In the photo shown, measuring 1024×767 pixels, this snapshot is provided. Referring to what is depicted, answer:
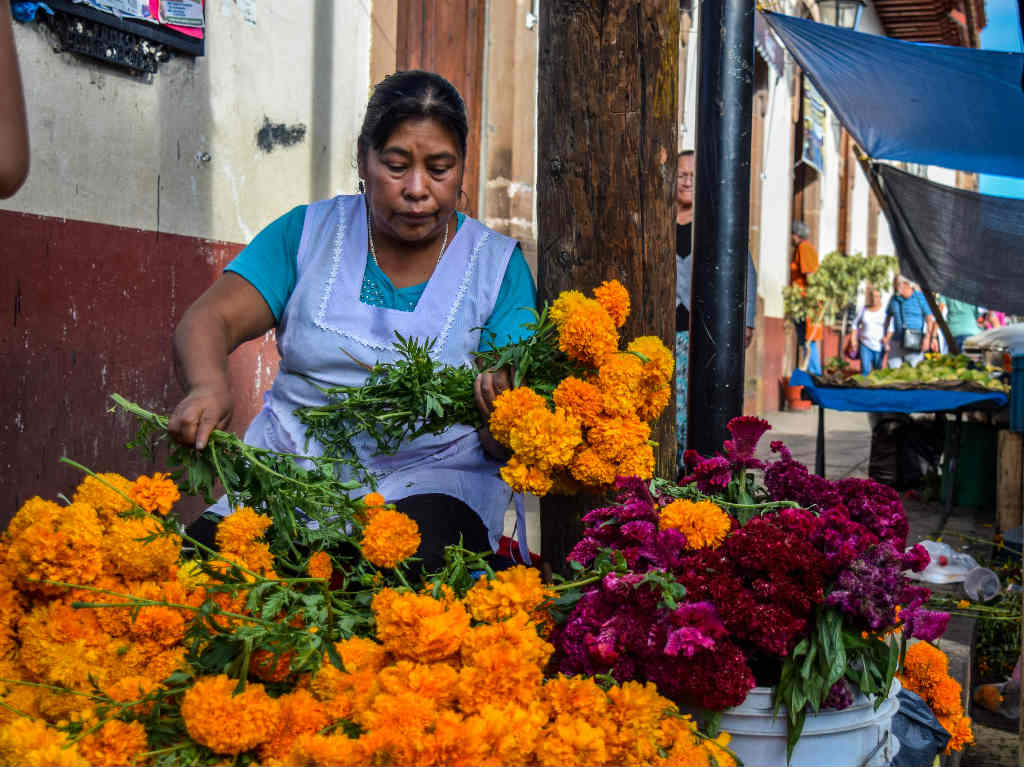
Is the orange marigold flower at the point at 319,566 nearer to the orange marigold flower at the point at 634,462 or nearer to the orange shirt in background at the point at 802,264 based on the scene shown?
the orange marigold flower at the point at 634,462

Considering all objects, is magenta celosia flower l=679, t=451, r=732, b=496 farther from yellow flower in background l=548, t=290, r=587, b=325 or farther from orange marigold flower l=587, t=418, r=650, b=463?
yellow flower in background l=548, t=290, r=587, b=325

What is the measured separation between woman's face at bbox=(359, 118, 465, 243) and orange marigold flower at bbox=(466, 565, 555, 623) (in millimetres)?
1011

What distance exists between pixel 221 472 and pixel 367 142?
0.93m

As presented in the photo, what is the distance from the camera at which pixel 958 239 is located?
7.30 m

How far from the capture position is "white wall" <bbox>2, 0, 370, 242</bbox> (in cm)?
381

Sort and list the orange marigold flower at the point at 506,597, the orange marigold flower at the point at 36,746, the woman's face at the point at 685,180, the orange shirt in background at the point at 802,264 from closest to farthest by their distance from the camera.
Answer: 1. the orange marigold flower at the point at 36,746
2. the orange marigold flower at the point at 506,597
3. the woman's face at the point at 685,180
4. the orange shirt in background at the point at 802,264

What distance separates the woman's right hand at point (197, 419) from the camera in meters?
2.04

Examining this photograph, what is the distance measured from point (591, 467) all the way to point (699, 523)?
9.2 inches

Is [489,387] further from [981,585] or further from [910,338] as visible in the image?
[910,338]

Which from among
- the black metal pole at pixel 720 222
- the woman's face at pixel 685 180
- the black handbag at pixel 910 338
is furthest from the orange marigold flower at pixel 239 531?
the black handbag at pixel 910 338

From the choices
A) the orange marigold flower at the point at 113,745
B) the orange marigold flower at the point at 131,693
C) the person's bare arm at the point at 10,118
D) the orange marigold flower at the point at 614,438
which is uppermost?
the person's bare arm at the point at 10,118

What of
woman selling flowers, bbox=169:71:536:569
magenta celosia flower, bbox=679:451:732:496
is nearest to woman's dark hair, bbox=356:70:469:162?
woman selling flowers, bbox=169:71:536:569

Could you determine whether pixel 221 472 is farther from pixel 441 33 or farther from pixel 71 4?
pixel 441 33

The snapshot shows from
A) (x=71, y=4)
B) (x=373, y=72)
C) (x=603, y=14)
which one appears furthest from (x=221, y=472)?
(x=373, y=72)
